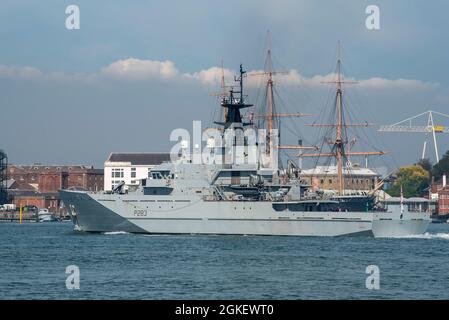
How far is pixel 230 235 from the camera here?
5541 centimetres

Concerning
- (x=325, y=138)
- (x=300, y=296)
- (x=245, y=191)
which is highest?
(x=325, y=138)

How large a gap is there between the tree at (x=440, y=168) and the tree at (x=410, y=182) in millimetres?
1288

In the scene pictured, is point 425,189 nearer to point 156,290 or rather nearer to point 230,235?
point 230,235

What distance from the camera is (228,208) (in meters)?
55.4

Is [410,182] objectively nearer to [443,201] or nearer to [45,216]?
[443,201]

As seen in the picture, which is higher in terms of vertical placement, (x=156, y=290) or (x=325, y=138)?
(x=325, y=138)

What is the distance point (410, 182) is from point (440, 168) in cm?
582

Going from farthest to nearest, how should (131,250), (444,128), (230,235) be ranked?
(444,128), (230,235), (131,250)

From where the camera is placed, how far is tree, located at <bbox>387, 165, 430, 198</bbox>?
128125 millimetres

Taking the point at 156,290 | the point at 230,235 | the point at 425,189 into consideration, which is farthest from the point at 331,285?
the point at 425,189

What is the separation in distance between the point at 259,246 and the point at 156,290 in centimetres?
1860

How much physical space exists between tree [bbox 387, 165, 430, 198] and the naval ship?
235 ft

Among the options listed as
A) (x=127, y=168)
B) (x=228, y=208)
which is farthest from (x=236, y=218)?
(x=127, y=168)

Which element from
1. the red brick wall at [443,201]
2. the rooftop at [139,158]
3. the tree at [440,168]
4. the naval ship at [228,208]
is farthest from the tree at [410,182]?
the naval ship at [228,208]
